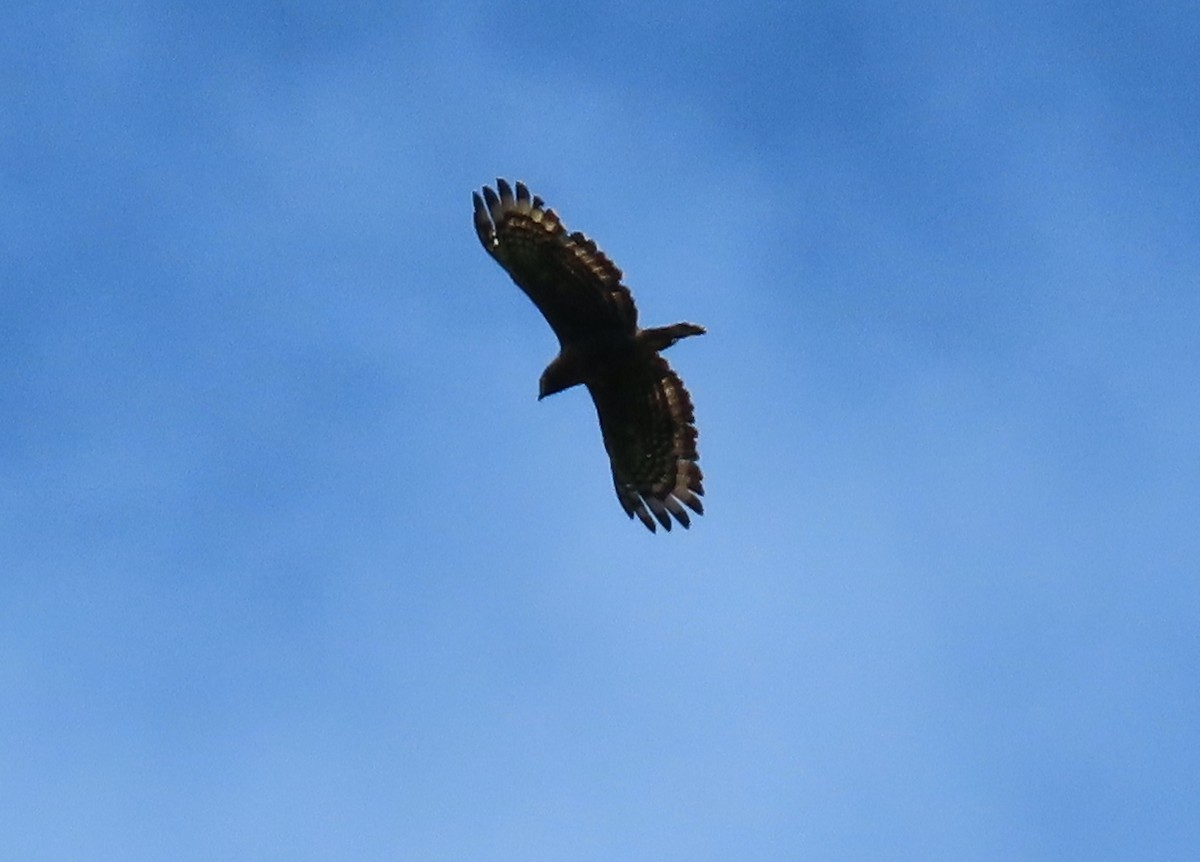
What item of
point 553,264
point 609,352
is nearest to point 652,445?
point 609,352

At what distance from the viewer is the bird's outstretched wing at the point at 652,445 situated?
25516 mm

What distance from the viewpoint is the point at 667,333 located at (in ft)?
80.6

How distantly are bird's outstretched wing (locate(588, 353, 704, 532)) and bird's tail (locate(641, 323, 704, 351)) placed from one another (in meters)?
0.74

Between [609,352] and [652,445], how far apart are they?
1.58 meters

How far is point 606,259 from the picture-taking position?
24.4 metres

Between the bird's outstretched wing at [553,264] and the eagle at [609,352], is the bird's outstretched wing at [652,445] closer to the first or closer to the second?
the eagle at [609,352]

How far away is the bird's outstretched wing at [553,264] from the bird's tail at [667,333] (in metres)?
0.22

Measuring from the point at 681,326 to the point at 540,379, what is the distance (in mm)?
1873

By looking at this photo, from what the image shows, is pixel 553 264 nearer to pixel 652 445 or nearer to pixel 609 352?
pixel 609 352

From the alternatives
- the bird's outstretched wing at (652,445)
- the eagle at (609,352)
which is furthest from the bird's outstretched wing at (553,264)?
the bird's outstretched wing at (652,445)

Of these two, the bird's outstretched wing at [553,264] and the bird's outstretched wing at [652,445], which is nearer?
the bird's outstretched wing at [553,264]

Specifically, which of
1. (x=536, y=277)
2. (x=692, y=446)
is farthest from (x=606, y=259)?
(x=692, y=446)

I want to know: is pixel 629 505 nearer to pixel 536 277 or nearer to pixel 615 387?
pixel 615 387

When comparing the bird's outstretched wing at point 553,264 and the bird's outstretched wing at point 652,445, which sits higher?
the bird's outstretched wing at point 553,264
